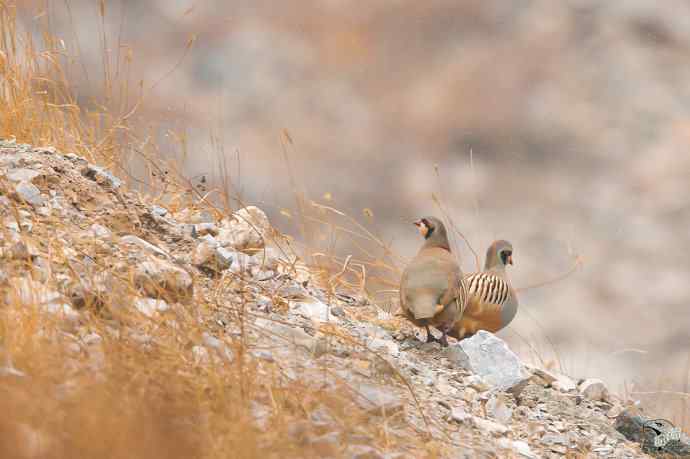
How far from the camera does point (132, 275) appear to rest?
2.46m

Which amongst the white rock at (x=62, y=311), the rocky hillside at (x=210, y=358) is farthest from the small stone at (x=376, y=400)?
the white rock at (x=62, y=311)

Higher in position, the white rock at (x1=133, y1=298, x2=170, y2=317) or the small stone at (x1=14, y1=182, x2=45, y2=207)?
the small stone at (x1=14, y1=182, x2=45, y2=207)

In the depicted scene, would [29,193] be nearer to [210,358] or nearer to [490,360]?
[210,358]

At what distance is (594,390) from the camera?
3.54m

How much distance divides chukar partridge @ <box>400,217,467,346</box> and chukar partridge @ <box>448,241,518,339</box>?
0.22 meters

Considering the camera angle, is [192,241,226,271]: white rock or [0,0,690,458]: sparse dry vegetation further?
[192,241,226,271]: white rock

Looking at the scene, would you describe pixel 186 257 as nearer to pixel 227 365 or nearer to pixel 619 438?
pixel 227 365

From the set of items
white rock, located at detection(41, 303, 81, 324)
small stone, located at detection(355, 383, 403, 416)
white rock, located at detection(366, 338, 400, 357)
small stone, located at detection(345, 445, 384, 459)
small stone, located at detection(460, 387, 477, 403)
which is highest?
white rock, located at detection(41, 303, 81, 324)

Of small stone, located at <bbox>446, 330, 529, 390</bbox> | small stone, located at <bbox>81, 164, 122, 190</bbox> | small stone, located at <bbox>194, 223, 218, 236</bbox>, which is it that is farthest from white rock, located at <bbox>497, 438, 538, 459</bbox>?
small stone, located at <bbox>81, 164, 122, 190</bbox>

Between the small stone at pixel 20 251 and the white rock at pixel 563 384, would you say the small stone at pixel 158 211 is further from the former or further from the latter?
the white rock at pixel 563 384

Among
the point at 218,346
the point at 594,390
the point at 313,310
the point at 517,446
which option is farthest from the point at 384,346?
the point at 594,390

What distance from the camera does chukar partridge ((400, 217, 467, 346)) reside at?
312 cm

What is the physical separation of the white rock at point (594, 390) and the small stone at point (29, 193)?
77.0 inches

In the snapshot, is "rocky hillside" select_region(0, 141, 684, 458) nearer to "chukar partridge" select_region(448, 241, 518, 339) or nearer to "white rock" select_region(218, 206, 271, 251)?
"white rock" select_region(218, 206, 271, 251)
